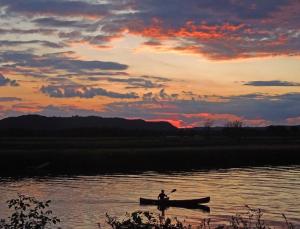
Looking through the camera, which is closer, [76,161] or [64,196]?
[64,196]

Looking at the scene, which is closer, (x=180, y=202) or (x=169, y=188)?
(x=180, y=202)

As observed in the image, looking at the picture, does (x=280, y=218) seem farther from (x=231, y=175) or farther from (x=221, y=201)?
(x=231, y=175)

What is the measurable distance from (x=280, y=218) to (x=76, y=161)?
71.6 metres

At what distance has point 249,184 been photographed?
65312 mm

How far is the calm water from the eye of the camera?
Result: 42719mm

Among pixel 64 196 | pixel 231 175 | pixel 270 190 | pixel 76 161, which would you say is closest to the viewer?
pixel 64 196

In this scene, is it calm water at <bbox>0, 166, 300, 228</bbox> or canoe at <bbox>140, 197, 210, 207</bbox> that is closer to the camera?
calm water at <bbox>0, 166, 300, 228</bbox>

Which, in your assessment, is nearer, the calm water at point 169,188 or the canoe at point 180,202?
the calm water at point 169,188

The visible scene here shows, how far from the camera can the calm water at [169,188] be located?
140 feet

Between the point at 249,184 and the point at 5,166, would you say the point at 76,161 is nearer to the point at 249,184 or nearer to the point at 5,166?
the point at 5,166

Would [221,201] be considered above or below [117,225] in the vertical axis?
below

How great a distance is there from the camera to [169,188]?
63.0 meters

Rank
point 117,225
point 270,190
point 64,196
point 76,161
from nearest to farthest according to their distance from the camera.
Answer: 1. point 117,225
2. point 64,196
3. point 270,190
4. point 76,161

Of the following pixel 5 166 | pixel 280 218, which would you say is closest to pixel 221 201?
pixel 280 218
